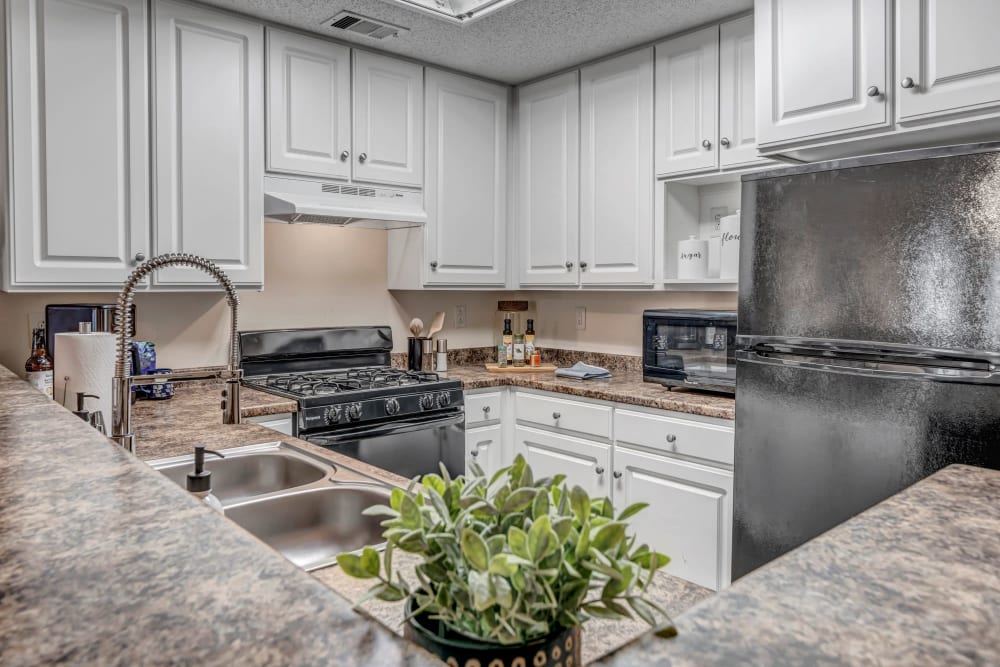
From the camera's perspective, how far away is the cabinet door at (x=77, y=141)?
223 cm

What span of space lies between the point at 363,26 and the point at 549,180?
3.65 feet

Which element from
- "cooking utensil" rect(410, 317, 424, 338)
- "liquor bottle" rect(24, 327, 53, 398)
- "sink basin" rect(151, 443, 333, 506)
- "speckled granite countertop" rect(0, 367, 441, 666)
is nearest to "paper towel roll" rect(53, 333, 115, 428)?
"sink basin" rect(151, 443, 333, 506)

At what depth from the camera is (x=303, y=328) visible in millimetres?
3225

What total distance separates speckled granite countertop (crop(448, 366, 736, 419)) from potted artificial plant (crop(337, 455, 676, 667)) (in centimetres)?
198

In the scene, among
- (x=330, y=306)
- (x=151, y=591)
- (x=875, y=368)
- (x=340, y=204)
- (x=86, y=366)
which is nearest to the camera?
(x=151, y=591)

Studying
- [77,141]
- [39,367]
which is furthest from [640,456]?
[77,141]

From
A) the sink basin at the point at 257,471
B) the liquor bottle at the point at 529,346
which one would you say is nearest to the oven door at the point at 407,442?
the sink basin at the point at 257,471

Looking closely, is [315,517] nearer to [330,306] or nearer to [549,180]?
[330,306]

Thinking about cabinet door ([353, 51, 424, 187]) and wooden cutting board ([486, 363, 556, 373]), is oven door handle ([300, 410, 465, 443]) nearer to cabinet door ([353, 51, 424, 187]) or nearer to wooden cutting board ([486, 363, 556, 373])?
wooden cutting board ([486, 363, 556, 373])

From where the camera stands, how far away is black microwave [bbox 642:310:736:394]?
260 centimetres

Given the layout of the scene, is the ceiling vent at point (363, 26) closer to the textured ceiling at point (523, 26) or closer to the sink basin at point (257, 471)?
the textured ceiling at point (523, 26)

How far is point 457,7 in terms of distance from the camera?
272 centimetres

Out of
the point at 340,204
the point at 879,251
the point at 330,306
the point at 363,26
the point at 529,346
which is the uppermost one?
the point at 363,26

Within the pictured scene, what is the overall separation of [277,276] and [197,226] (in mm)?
594
